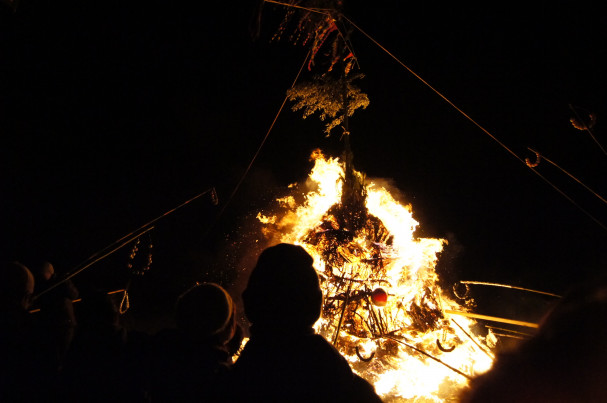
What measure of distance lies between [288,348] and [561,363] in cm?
127

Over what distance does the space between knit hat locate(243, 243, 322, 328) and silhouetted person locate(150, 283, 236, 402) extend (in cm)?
81

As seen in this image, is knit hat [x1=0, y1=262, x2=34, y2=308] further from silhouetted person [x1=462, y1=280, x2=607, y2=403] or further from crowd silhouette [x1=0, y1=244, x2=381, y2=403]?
silhouetted person [x1=462, y1=280, x2=607, y2=403]

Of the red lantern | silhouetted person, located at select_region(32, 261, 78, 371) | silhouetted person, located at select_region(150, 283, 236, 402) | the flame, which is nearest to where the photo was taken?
silhouetted person, located at select_region(150, 283, 236, 402)

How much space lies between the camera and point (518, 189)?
11.1 meters

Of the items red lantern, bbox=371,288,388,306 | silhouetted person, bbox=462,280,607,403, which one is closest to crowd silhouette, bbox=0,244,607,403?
silhouetted person, bbox=462,280,607,403

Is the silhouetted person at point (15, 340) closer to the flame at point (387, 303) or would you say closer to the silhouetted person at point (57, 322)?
the silhouetted person at point (57, 322)

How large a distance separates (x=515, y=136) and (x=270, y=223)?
9878 mm

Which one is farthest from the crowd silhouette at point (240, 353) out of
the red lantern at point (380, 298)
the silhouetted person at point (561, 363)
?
the red lantern at point (380, 298)

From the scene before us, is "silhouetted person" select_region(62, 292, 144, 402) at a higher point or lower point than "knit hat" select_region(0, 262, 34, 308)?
higher

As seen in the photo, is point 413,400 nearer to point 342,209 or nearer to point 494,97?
point 342,209

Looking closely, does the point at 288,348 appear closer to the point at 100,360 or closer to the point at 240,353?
the point at 240,353

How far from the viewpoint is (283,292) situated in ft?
5.40

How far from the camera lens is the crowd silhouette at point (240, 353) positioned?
1.18 metres

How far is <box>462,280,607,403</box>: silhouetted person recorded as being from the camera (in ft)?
3.69
